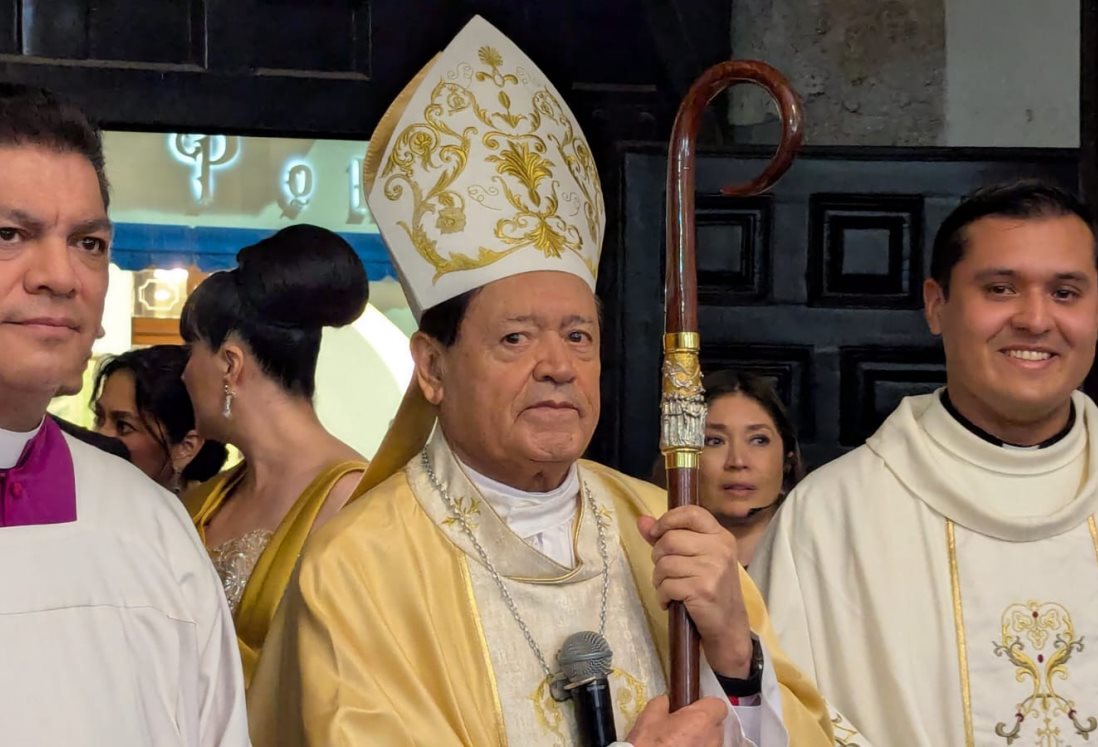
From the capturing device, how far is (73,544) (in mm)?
2559

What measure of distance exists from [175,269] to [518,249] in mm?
4912

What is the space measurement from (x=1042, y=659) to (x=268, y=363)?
1.85 meters

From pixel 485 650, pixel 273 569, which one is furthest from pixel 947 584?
pixel 273 569

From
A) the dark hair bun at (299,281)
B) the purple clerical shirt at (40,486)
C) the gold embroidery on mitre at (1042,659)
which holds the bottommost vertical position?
the gold embroidery on mitre at (1042,659)

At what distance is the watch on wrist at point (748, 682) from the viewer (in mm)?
2982

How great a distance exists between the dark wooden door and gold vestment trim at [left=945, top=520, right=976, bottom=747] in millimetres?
1606

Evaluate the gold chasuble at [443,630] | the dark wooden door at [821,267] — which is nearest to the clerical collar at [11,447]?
the gold chasuble at [443,630]

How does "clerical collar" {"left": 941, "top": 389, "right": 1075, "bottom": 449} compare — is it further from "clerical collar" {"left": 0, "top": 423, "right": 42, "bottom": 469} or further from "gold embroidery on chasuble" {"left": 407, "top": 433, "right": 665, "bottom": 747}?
"clerical collar" {"left": 0, "top": 423, "right": 42, "bottom": 469}

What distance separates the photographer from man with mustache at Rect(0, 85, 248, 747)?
2.46 metres

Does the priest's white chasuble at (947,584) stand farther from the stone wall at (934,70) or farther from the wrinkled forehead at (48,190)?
the stone wall at (934,70)

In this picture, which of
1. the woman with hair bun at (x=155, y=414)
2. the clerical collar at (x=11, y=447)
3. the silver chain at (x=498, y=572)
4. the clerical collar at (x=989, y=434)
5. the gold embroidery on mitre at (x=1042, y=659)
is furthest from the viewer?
the woman with hair bun at (x=155, y=414)

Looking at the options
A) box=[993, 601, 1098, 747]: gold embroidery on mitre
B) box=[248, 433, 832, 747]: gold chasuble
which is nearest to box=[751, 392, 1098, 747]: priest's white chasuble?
box=[993, 601, 1098, 747]: gold embroidery on mitre

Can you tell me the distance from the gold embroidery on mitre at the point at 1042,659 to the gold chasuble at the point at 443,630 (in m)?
0.56

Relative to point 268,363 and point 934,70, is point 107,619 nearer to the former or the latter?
point 268,363
